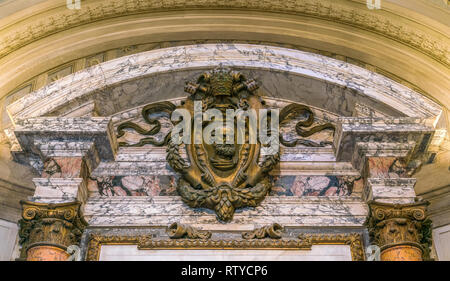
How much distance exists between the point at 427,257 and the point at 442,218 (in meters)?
1.05

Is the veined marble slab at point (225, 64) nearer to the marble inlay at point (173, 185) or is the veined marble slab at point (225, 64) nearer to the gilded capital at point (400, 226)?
the marble inlay at point (173, 185)

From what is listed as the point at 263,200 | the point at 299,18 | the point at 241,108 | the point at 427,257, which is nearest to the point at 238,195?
the point at 263,200

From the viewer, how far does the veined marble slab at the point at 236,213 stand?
6.68 meters

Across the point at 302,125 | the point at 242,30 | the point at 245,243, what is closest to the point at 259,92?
the point at 302,125

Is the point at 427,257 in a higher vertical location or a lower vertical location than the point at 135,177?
lower

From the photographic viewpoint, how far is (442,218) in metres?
7.04

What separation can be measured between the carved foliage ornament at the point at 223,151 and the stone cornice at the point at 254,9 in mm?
1239

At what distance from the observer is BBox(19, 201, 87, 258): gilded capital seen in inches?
240

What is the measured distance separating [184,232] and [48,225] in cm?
136

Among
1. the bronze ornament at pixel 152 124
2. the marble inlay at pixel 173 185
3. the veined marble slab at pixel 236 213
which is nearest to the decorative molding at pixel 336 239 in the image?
the veined marble slab at pixel 236 213

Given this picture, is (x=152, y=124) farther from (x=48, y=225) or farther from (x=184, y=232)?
(x=48, y=225)

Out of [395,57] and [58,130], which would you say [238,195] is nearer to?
[58,130]

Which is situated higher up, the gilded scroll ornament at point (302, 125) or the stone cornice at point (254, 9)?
the stone cornice at point (254, 9)

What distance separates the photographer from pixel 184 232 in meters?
6.53
